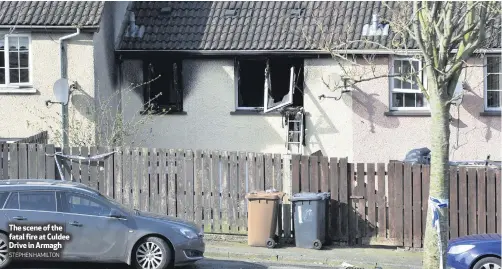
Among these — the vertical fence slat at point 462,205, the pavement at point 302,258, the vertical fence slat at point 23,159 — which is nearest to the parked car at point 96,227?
the pavement at point 302,258

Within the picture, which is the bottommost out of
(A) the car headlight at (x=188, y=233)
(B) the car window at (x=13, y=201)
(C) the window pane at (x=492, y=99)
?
(A) the car headlight at (x=188, y=233)

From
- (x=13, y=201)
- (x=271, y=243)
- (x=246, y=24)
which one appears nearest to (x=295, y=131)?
(x=246, y=24)

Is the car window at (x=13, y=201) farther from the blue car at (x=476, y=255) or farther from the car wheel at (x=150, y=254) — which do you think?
the blue car at (x=476, y=255)

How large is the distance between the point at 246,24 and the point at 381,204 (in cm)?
714

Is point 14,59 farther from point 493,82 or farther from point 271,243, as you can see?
point 493,82

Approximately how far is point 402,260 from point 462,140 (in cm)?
597

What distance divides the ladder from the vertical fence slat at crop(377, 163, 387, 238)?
5.26 meters

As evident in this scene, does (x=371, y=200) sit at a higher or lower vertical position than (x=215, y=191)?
lower

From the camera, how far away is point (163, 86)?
2312 cm

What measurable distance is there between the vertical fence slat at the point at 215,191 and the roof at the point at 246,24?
497cm

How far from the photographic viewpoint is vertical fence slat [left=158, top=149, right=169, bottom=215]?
59.1 ft

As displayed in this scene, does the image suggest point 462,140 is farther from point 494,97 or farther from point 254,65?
point 254,65

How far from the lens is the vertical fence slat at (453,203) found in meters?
16.9

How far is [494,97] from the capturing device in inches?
853
